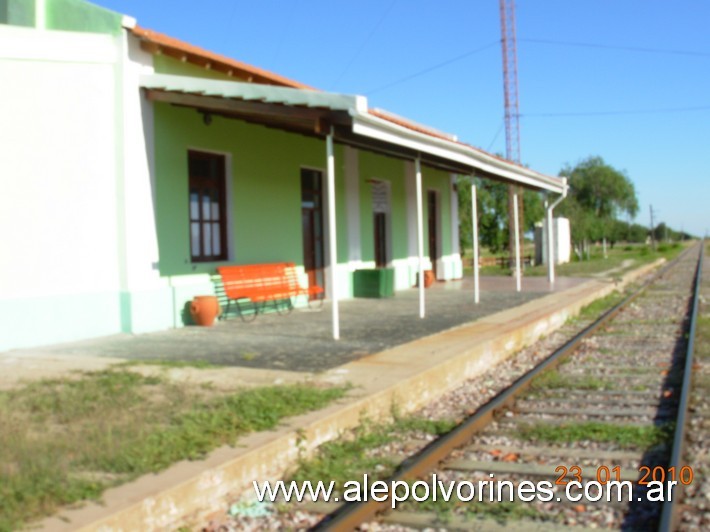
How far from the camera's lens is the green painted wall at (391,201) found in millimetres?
17031

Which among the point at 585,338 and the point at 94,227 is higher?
the point at 94,227

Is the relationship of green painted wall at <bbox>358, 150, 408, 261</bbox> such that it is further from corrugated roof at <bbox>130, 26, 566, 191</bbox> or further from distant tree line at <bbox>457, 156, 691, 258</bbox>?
distant tree line at <bbox>457, 156, 691, 258</bbox>

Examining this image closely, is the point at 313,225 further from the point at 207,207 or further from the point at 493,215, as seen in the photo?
the point at 493,215

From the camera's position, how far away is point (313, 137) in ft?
48.5

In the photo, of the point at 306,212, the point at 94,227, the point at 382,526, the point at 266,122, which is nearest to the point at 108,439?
the point at 382,526

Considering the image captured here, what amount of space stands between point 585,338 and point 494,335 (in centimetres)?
213

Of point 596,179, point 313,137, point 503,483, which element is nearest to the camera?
point 503,483

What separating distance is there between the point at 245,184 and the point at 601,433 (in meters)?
8.21

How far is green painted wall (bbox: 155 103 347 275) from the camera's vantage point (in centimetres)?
1105

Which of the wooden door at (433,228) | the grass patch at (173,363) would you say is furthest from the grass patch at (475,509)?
the wooden door at (433,228)

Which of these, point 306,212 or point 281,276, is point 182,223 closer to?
point 281,276

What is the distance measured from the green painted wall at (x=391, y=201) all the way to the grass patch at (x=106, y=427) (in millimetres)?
10328

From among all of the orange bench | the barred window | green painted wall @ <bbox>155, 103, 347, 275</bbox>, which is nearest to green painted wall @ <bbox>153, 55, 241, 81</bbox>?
green painted wall @ <bbox>155, 103, 347, 275</bbox>

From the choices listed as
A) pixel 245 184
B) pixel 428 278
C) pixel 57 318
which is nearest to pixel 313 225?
pixel 245 184
